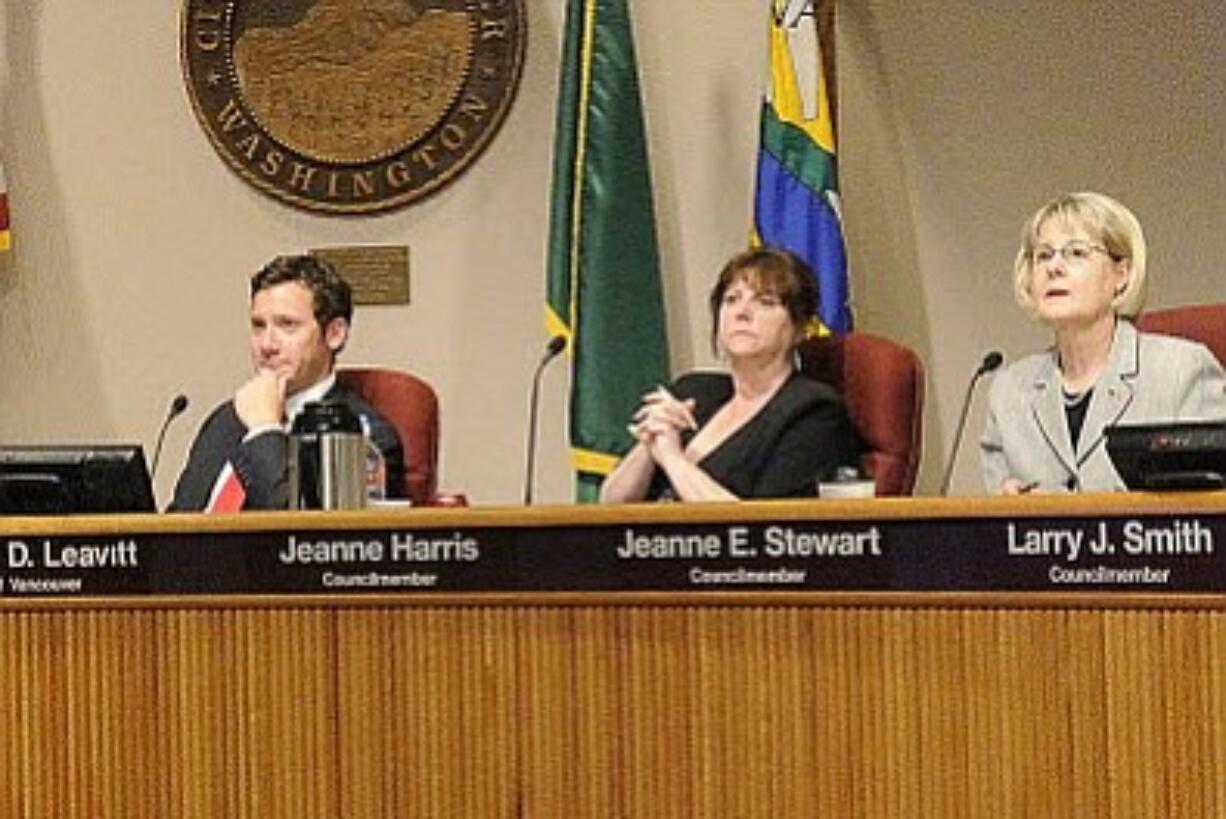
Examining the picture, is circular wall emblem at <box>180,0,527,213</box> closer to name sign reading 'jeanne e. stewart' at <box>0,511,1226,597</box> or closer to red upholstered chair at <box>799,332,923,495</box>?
red upholstered chair at <box>799,332,923,495</box>

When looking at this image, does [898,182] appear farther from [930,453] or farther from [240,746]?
[240,746]

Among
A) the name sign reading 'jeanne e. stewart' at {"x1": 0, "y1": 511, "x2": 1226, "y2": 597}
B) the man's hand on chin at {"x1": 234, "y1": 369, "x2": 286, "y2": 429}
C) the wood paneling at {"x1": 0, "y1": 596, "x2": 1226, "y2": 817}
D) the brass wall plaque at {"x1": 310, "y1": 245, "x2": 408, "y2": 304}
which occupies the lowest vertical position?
the wood paneling at {"x1": 0, "y1": 596, "x2": 1226, "y2": 817}

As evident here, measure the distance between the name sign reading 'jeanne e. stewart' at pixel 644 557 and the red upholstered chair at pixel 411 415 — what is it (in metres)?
1.30

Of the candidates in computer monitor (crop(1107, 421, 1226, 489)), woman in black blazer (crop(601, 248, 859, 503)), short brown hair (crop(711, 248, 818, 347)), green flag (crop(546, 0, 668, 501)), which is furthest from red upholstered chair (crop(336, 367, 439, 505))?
computer monitor (crop(1107, 421, 1226, 489))

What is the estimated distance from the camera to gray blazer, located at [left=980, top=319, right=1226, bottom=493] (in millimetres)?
3326

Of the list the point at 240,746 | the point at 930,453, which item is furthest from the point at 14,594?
the point at 930,453

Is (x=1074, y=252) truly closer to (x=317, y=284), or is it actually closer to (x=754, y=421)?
(x=754, y=421)

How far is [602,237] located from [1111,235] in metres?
1.60

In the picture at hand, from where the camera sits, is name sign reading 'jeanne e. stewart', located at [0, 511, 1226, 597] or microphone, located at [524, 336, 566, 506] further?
microphone, located at [524, 336, 566, 506]

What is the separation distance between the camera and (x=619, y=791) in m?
2.46

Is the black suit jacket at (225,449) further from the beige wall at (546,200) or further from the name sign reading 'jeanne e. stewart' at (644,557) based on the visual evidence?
the beige wall at (546,200)

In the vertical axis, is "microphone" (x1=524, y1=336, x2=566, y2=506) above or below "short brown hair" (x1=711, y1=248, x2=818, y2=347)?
below

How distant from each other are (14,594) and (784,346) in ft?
5.27

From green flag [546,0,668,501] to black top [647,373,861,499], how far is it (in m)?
0.89
